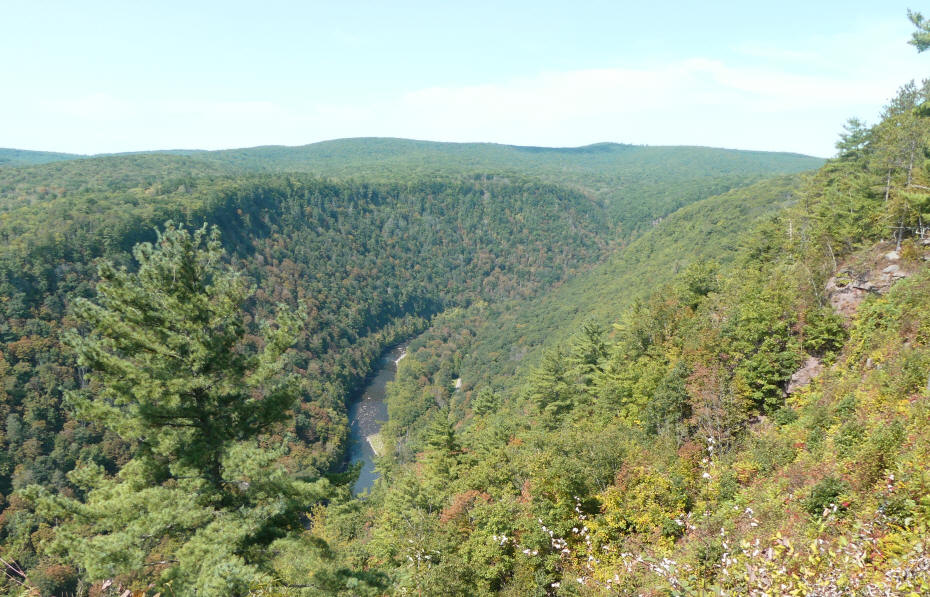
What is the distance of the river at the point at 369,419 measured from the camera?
103 meters

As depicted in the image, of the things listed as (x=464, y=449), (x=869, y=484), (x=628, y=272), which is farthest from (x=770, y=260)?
(x=628, y=272)

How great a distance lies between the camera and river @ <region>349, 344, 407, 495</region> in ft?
337

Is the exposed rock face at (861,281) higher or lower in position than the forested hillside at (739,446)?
higher

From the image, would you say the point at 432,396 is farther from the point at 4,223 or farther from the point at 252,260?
the point at 4,223

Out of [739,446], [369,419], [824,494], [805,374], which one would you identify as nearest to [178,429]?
[824,494]

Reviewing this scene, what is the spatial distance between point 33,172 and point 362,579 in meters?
256

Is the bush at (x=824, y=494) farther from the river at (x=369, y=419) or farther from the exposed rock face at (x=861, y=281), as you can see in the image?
the river at (x=369, y=419)

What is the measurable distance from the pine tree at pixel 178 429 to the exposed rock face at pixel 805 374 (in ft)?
74.1

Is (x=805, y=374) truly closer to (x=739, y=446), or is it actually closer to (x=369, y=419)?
(x=739, y=446)

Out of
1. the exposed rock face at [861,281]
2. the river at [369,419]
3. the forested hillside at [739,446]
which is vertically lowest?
the river at [369,419]

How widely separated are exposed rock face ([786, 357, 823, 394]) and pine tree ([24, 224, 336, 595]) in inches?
889

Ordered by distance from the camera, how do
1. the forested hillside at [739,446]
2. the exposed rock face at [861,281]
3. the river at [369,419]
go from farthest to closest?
the river at [369,419]
the exposed rock face at [861,281]
the forested hillside at [739,446]

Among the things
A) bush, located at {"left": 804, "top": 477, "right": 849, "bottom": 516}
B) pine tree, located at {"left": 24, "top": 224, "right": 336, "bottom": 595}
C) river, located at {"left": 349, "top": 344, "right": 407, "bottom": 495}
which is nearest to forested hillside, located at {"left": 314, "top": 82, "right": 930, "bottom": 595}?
bush, located at {"left": 804, "top": 477, "right": 849, "bottom": 516}

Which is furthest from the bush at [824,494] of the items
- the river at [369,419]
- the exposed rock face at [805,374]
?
the river at [369,419]
